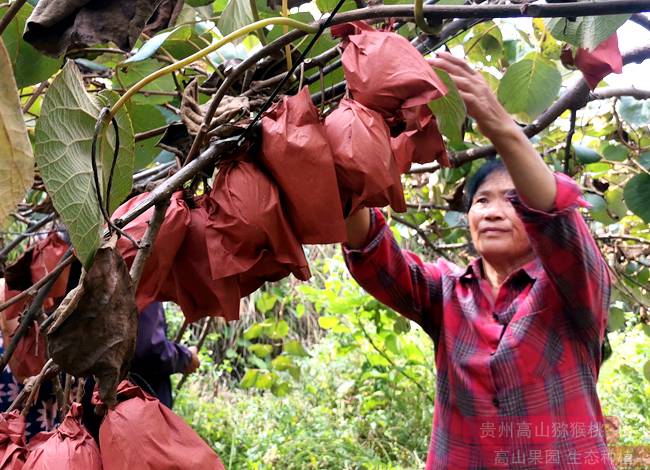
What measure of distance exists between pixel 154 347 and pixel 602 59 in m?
1.43

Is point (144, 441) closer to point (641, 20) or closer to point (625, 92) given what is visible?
point (641, 20)

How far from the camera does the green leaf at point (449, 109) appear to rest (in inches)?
22.8

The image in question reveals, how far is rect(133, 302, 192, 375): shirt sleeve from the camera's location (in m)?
1.80

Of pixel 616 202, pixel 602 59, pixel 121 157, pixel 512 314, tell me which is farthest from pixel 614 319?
pixel 121 157

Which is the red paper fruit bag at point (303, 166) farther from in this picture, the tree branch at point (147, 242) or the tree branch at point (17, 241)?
the tree branch at point (17, 241)

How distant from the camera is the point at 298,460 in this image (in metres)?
2.65

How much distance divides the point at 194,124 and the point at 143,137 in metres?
0.14

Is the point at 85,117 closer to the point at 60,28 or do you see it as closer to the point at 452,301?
the point at 60,28

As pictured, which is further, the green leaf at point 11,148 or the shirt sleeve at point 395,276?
the shirt sleeve at point 395,276

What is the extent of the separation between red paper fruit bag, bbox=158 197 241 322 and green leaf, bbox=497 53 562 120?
2.19ft

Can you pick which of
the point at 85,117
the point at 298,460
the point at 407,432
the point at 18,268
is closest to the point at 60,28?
the point at 85,117

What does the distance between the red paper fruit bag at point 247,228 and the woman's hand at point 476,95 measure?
13.1 inches

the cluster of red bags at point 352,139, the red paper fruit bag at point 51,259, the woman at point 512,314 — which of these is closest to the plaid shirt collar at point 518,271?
the woman at point 512,314

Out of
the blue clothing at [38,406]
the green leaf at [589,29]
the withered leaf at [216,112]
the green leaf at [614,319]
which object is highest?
the withered leaf at [216,112]
